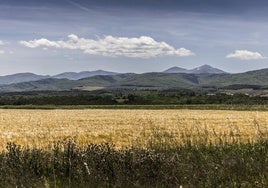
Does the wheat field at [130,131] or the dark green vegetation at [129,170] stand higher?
the dark green vegetation at [129,170]

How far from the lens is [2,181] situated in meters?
8.91

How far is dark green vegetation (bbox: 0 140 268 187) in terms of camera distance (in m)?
8.52

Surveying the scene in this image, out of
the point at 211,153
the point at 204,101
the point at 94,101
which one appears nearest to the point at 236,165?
the point at 211,153

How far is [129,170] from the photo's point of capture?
9219mm

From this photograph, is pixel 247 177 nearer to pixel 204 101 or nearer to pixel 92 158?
pixel 92 158

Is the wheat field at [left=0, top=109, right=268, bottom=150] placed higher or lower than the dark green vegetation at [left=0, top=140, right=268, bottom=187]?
lower

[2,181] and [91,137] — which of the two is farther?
[91,137]

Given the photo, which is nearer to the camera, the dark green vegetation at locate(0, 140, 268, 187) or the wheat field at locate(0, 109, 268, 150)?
→ the dark green vegetation at locate(0, 140, 268, 187)

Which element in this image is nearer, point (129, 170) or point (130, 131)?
point (129, 170)

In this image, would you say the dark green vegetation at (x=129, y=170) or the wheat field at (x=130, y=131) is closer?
the dark green vegetation at (x=129, y=170)

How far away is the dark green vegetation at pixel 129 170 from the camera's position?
8.52 metres

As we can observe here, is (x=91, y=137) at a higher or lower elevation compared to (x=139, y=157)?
lower

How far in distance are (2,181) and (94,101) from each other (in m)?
163

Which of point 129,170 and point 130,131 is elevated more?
point 129,170
